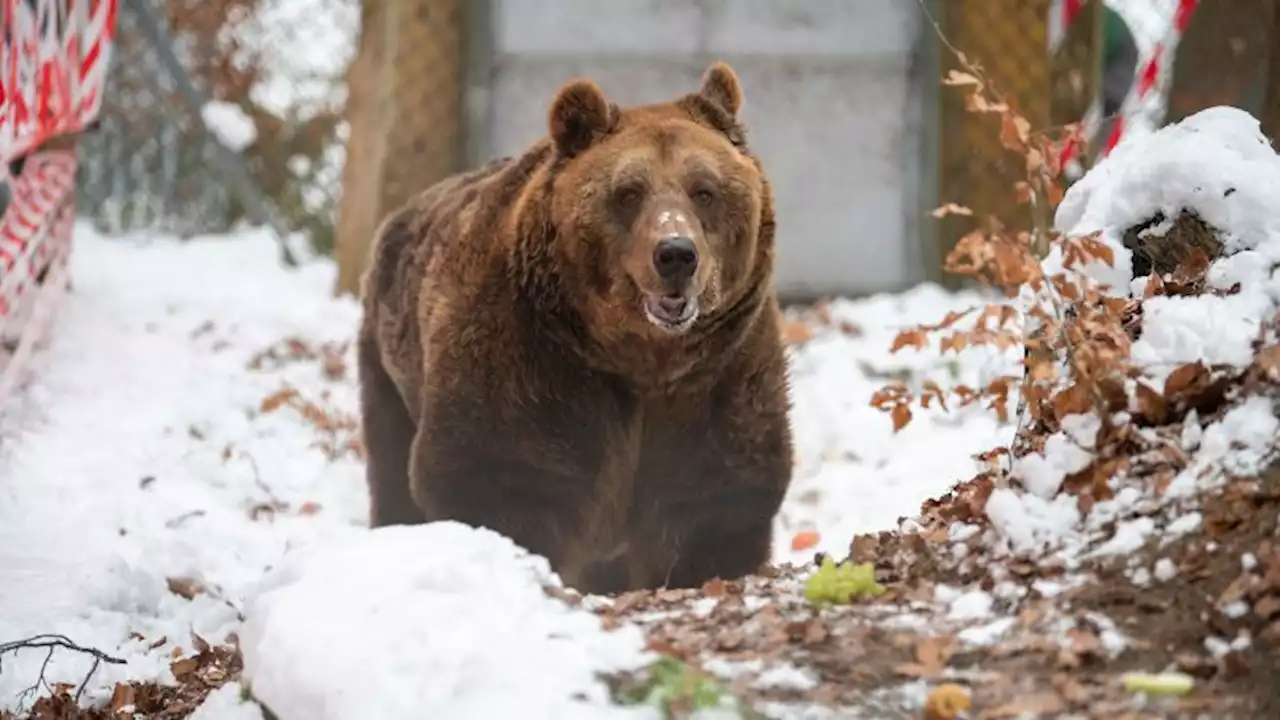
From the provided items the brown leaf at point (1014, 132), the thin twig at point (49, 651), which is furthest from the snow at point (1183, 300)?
the thin twig at point (49, 651)

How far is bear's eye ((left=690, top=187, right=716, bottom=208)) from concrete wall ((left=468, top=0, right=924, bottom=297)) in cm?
535

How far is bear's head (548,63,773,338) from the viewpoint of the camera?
401cm

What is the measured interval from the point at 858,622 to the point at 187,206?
11.6 metres

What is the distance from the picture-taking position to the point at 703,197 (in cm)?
420

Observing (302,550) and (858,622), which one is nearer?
(858,622)

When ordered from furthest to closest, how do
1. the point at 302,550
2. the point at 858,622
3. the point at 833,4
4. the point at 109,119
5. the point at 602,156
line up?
the point at 109,119 < the point at 833,4 < the point at 602,156 < the point at 302,550 < the point at 858,622

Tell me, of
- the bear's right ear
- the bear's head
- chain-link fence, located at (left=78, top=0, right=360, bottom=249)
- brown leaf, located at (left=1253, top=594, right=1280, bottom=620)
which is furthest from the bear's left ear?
chain-link fence, located at (left=78, top=0, right=360, bottom=249)

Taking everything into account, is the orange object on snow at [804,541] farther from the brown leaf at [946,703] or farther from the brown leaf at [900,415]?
the brown leaf at [946,703]

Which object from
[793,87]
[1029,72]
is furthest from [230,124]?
[1029,72]

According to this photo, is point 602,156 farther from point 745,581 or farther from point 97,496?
point 97,496

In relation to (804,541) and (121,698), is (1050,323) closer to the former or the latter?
(804,541)

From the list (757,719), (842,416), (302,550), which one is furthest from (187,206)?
(757,719)

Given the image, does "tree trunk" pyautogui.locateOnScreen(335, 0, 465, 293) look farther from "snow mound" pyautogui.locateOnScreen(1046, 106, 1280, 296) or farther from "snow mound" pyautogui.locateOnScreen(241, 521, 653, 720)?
"snow mound" pyautogui.locateOnScreen(241, 521, 653, 720)

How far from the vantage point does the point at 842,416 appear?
7.32m
